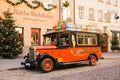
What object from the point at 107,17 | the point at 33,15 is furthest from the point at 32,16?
the point at 107,17

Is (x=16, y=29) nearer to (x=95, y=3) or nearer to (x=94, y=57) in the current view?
(x=94, y=57)

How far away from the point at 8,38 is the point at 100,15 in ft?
57.4

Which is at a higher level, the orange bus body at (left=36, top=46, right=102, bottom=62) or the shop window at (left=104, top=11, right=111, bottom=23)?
the shop window at (left=104, top=11, right=111, bottom=23)

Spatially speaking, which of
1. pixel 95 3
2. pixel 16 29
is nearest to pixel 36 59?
pixel 16 29

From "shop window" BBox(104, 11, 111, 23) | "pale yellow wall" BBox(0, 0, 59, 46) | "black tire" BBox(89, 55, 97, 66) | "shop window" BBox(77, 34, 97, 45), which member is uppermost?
"shop window" BBox(104, 11, 111, 23)

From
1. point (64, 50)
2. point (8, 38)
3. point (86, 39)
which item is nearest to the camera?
point (64, 50)

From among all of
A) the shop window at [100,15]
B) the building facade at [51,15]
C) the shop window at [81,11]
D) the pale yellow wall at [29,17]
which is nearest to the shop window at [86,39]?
the building facade at [51,15]

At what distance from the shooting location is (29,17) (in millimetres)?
25188

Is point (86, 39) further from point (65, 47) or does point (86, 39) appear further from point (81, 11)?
point (81, 11)

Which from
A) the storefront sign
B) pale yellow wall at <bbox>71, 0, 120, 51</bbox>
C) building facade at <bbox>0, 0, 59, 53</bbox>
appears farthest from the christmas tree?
pale yellow wall at <bbox>71, 0, 120, 51</bbox>

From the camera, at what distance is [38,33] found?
2659 centimetres

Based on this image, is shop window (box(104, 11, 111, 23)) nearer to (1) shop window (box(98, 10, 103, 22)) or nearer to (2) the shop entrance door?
(1) shop window (box(98, 10, 103, 22))

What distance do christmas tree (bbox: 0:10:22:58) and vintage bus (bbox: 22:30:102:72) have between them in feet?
17.4

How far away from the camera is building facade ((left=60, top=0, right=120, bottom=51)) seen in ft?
100
